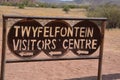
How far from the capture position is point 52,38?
8.56 m

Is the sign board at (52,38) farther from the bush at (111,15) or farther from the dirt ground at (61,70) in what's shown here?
the bush at (111,15)

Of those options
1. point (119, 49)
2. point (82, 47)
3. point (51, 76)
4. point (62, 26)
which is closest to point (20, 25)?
point (62, 26)

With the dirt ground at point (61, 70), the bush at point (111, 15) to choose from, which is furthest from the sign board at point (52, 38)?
the bush at point (111, 15)

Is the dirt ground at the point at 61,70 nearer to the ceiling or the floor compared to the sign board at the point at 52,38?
nearer to the floor

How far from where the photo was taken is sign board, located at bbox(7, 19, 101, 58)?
8.15m

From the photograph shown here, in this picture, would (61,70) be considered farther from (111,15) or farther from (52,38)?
(111,15)

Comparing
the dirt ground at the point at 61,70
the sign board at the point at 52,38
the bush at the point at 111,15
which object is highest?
the bush at the point at 111,15

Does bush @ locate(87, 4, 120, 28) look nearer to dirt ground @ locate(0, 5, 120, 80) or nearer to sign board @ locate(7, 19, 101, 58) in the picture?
dirt ground @ locate(0, 5, 120, 80)

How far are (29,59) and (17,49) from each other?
13.6 inches

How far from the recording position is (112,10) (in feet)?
102

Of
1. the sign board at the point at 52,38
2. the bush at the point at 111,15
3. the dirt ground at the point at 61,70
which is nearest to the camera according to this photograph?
the sign board at the point at 52,38

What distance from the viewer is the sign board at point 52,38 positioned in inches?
321

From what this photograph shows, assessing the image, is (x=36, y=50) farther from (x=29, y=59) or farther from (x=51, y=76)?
(x=51, y=76)

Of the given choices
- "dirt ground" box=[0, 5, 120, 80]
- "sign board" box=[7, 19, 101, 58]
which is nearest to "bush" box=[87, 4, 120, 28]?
"dirt ground" box=[0, 5, 120, 80]
